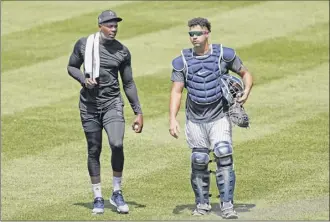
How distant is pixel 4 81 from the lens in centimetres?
2412

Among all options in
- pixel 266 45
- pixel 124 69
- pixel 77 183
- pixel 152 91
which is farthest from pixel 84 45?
pixel 266 45

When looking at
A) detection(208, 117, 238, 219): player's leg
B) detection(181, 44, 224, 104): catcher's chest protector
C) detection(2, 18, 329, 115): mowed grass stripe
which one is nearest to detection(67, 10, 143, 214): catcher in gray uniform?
detection(181, 44, 224, 104): catcher's chest protector

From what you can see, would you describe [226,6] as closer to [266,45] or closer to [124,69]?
[266,45]

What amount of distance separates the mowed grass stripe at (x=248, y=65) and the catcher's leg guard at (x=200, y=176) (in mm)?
7417

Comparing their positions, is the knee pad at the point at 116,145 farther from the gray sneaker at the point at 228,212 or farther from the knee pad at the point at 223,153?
the gray sneaker at the point at 228,212

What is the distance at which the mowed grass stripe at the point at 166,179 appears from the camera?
15406 millimetres

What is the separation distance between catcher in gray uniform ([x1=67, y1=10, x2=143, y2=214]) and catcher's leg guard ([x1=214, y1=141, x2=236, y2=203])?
1.07 metres

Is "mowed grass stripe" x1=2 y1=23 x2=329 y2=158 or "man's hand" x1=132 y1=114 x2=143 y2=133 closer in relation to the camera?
"man's hand" x1=132 y1=114 x2=143 y2=133

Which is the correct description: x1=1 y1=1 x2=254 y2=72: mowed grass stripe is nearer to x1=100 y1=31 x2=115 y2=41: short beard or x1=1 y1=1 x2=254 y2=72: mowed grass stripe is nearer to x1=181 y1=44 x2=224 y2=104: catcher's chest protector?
x1=100 y1=31 x2=115 y2=41: short beard

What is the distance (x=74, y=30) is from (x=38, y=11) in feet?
7.52

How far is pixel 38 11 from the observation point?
30.0 m

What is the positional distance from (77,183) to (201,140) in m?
2.97

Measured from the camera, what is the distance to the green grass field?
16062 mm

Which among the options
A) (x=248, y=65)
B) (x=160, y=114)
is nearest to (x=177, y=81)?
(x=160, y=114)
